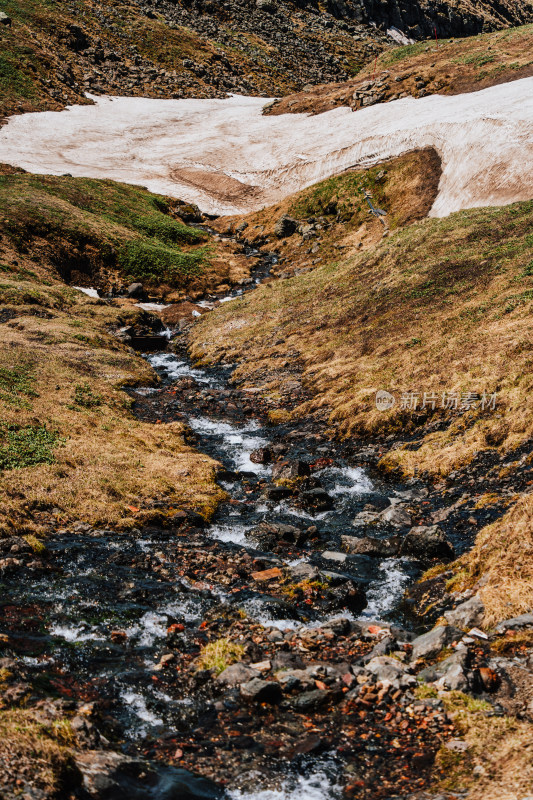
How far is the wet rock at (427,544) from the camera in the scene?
13383 mm

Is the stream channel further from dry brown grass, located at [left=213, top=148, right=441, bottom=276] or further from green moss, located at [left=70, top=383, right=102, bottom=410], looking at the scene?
dry brown grass, located at [left=213, top=148, right=441, bottom=276]

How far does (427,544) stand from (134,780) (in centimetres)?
878

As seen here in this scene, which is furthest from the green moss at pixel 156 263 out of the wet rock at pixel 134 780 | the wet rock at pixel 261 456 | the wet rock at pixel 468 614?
the wet rock at pixel 134 780

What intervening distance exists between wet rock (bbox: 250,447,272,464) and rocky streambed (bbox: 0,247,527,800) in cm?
277

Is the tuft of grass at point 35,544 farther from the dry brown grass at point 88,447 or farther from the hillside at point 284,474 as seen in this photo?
the dry brown grass at point 88,447

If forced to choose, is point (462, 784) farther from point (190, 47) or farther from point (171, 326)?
point (190, 47)

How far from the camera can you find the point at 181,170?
7012cm

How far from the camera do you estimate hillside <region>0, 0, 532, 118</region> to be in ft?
280

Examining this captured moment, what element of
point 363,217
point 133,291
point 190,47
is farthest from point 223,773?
point 190,47

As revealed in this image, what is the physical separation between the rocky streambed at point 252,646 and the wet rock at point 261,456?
109 inches

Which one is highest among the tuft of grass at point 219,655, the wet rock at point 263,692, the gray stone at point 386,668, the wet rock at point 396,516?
the gray stone at point 386,668

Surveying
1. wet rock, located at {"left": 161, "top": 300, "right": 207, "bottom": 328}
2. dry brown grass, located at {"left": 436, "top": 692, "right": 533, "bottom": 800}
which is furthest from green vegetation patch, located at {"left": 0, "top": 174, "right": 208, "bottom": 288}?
dry brown grass, located at {"left": 436, "top": 692, "right": 533, "bottom": 800}

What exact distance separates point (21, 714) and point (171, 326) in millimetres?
35736

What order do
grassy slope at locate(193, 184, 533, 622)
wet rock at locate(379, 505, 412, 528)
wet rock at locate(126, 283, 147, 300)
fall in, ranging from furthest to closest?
1. wet rock at locate(126, 283, 147, 300)
2. grassy slope at locate(193, 184, 533, 622)
3. wet rock at locate(379, 505, 412, 528)
